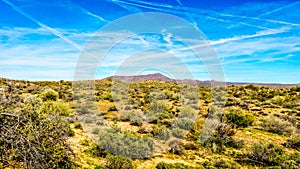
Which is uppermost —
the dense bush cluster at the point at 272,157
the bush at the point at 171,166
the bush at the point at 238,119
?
the bush at the point at 238,119

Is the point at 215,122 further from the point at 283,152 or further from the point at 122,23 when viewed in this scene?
the point at 122,23

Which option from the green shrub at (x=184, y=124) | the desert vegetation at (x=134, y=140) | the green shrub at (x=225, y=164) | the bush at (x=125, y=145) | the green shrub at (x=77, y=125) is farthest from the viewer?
the green shrub at (x=184, y=124)

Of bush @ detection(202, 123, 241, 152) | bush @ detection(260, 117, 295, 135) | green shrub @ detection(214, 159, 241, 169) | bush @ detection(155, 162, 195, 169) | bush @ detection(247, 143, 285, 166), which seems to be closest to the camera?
bush @ detection(155, 162, 195, 169)

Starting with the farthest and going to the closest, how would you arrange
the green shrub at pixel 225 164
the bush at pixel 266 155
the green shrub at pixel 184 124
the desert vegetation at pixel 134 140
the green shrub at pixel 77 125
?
the green shrub at pixel 184 124 < the green shrub at pixel 77 125 < the bush at pixel 266 155 < the green shrub at pixel 225 164 < the desert vegetation at pixel 134 140

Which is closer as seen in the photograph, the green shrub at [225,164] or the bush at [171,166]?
the bush at [171,166]

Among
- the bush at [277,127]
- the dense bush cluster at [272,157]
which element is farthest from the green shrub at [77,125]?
the bush at [277,127]

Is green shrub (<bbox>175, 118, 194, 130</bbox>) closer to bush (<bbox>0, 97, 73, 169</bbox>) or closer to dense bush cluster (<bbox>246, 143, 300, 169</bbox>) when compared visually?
dense bush cluster (<bbox>246, 143, 300, 169</bbox>)

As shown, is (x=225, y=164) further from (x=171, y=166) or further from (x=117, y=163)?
(x=117, y=163)

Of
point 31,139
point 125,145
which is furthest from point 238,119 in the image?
point 31,139

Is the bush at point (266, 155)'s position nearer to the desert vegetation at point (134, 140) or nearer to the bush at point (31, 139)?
the desert vegetation at point (134, 140)

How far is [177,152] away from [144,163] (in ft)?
7.72

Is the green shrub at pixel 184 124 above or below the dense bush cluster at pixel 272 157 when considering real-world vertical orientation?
above

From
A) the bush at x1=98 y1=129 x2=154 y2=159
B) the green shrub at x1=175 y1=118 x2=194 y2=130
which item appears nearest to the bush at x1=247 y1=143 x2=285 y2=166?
the bush at x1=98 y1=129 x2=154 y2=159

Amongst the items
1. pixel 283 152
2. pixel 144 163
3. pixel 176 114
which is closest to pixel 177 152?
pixel 144 163
